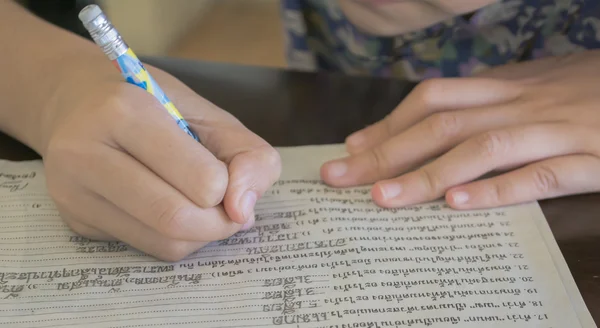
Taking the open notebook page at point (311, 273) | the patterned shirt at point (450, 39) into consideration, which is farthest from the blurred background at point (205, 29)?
the open notebook page at point (311, 273)

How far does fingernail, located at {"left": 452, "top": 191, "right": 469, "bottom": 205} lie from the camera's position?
1.47ft

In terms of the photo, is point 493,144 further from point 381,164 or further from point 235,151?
point 235,151

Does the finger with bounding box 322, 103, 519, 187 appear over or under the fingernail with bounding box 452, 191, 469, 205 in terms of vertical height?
over

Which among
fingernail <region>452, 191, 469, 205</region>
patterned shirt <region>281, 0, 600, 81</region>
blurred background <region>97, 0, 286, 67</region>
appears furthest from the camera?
blurred background <region>97, 0, 286, 67</region>

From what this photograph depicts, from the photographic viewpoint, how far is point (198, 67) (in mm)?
634

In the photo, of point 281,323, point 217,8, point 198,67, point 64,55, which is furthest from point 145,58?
point 217,8

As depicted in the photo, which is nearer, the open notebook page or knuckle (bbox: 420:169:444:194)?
the open notebook page

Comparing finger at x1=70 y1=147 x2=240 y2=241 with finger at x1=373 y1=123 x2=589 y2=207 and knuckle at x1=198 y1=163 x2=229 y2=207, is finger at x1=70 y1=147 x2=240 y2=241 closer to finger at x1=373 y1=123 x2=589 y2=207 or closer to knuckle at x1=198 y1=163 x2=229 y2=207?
knuckle at x1=198 y1=163 x2=229 y2=207

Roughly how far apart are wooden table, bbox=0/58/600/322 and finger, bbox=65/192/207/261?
5.8 inches

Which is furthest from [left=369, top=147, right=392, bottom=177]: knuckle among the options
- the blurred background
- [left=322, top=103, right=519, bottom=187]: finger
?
the blurred background

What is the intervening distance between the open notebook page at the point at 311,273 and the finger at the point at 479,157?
0.01m

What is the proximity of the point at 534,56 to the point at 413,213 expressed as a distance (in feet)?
1.15

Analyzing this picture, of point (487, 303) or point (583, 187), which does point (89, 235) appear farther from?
point (583, 187)

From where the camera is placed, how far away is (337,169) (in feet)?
1.58
